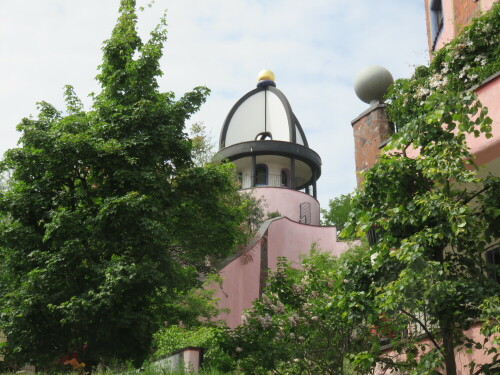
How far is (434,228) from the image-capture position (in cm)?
550

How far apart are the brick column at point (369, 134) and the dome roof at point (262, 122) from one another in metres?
19.0

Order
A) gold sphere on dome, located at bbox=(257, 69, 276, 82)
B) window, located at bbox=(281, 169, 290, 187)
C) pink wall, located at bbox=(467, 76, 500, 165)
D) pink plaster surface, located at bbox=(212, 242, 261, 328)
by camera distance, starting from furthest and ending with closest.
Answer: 1. gold sphere on dome, located at bbox=(257, 69, 276, 82)
2. window, located at bbox=(281, 169, 290, 187)
3. pink plaster surface, located at bbox=(212, 242, 261, 328)
4. pink wall, located at bbox=(467, 76, 500, 165)

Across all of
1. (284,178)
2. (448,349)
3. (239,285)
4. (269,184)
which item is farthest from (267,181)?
(448,349)

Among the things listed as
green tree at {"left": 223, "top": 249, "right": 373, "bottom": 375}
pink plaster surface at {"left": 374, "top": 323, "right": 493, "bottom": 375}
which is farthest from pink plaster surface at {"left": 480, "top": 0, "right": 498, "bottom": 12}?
pink plaster surface at {"left": 374, "top": 323, "right": 493, "bottom": 375}

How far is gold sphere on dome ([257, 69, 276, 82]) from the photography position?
32.7 meters

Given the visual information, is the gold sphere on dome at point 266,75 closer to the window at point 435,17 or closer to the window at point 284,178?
the window at point 284,178

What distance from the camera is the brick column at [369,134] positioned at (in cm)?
977

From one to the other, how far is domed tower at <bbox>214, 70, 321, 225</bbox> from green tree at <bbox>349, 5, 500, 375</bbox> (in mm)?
18919

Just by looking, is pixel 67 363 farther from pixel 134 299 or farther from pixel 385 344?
pixel 385 344

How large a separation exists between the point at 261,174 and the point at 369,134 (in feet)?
66.2

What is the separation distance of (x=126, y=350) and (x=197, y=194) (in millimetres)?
3179

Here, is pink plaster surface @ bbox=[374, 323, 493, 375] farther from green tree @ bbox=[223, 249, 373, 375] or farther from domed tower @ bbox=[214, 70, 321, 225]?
domed tower @ bbox=[214, 70, 321, 225]

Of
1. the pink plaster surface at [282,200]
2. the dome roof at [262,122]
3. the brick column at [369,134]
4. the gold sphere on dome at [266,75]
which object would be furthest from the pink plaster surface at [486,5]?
the gold sphere on dome at [266,75]

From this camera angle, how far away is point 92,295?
9.38 m
